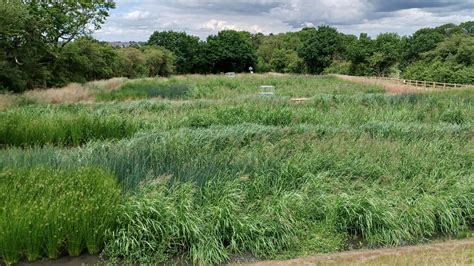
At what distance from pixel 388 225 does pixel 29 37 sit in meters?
27.9

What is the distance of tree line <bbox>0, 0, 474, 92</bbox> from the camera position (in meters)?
26.9

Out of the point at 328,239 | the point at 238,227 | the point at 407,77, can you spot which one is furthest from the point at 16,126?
the point at 407,77

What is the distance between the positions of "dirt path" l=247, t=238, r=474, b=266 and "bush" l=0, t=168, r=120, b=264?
70.8 inches

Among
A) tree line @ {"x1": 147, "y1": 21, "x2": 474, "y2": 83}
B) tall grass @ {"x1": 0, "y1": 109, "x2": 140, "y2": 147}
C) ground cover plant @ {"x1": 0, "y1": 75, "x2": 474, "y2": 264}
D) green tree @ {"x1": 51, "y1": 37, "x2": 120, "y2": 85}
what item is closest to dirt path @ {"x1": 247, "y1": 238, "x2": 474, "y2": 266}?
ground cover plant @ {"x1": 0, "y1": 75, "x2": 474, "y2": 264}

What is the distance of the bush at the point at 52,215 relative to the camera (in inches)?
161

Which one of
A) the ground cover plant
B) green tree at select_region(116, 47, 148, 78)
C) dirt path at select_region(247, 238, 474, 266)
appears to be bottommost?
dirt path at select_region(247, 238, 474, 266)

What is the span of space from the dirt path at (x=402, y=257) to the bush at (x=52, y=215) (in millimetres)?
1798

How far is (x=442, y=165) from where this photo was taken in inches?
278

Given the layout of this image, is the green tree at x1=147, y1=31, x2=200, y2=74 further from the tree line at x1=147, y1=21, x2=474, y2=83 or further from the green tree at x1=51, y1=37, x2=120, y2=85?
the green tree at x1=51, y1=37, x2=120, y2=85

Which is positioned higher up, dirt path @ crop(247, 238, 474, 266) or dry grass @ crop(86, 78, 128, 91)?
dry grass @ crop(86, 78, 128, 91)

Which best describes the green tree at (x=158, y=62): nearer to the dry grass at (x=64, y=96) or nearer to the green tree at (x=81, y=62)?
the green tree at (x=81, y=62)

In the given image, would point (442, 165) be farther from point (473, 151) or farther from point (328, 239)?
point (328, 239)

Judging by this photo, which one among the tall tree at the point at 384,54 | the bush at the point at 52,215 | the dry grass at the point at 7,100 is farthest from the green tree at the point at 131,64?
the bush at the point at 52,215

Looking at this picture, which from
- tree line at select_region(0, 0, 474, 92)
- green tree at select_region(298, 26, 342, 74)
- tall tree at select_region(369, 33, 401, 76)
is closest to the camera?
tree line at select_region(0, 0, 474, 92)
